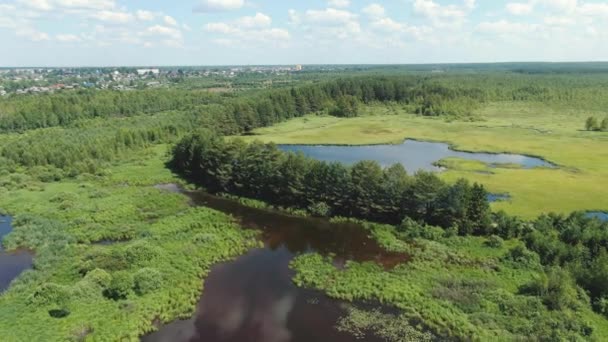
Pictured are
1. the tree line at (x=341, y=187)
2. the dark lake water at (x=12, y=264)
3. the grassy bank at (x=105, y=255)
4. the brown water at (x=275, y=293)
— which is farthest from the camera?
the tree line at (x=341, y=187)

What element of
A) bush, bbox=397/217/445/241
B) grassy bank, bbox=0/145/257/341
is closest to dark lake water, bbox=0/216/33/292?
grassy bank, bbox=0/145/257/341

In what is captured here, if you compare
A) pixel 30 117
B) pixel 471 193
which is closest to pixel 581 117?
pixel 471 193

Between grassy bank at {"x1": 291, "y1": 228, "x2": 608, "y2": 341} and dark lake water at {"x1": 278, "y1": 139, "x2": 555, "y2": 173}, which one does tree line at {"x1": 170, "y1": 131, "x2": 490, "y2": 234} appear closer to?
grassy bank at {"x1": 291, "y1": 228, "x2": 608, "y2": 341}

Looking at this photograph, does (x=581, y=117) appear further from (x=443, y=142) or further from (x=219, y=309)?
(x=219, y=309)

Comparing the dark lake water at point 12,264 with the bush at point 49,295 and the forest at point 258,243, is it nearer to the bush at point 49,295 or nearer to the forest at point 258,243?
the forest at point 258,243

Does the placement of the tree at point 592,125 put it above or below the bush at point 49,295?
above

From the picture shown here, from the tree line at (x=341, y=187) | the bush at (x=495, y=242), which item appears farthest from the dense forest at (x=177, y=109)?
the bush at (x=495, y=242)

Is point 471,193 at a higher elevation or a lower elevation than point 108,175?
higher
